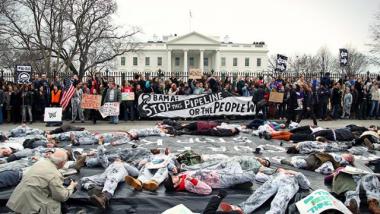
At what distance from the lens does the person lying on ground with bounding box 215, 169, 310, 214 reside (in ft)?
→ 23.4

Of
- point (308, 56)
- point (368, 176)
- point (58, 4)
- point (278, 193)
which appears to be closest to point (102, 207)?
point (278, 193)

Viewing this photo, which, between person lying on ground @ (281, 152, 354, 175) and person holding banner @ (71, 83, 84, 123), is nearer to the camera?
person lying on ground @ (281, 152, 354, 175)

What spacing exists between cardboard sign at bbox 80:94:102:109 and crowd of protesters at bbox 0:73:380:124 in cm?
22

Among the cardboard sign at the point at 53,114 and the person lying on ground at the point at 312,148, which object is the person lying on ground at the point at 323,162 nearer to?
the person lying on ground at the point at 312,148

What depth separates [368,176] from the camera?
25.4 ft

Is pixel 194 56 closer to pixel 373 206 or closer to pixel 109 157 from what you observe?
pixel 109 157

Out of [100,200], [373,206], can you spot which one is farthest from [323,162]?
[100,200]

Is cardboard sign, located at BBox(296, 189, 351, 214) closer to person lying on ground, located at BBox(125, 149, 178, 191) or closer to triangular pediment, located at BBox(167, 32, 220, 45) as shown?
person lying on ground, located at BBox(125, 149, 178, 191)

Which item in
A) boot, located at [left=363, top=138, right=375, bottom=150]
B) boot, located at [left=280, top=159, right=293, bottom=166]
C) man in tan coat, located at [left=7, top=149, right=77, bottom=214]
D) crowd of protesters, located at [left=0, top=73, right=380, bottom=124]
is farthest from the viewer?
crowd of protesters, located at [left=0, top=73, right=380, bottom=124]

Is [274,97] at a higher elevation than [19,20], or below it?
below

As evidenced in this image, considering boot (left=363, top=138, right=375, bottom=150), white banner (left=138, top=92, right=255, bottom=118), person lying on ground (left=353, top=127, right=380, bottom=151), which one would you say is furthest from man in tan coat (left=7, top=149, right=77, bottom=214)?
white banner (left=138, top=92, right=255, bottom=118)

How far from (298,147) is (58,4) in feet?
102

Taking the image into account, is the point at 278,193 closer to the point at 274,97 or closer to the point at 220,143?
the point at 220,143

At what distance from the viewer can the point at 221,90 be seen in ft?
69.1
